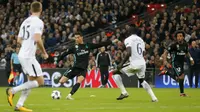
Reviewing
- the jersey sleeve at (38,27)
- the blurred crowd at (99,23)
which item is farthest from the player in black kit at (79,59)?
the blurred crowd at (99,23)

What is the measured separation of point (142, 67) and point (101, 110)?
3847 mm

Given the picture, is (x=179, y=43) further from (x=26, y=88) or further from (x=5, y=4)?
(x=5, y=4)

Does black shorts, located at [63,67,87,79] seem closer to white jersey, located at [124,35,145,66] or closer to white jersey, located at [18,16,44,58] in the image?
white jersey, located at [124,35,145,66]

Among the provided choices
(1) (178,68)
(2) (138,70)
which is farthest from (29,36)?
(1) (178,68)

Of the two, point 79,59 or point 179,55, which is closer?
point 79,59

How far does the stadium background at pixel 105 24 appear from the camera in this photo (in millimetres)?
30219

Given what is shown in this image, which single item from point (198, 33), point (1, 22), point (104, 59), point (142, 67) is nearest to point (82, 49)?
point (142, 67)

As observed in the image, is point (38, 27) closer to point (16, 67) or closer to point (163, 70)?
point (163, 70)

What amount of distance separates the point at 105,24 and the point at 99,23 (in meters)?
0.38

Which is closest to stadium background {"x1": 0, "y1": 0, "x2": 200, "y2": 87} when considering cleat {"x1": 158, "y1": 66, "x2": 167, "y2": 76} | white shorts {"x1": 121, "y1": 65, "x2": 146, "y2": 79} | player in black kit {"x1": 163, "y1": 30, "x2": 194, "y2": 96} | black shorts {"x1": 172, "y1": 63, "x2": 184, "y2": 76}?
cleat {"x1": 158, "y1": 66, "x2": 167, "y2": 76}

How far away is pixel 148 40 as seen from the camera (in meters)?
30.9

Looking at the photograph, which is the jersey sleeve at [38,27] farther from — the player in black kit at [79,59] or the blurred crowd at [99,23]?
the blurred crowd at [99,23]

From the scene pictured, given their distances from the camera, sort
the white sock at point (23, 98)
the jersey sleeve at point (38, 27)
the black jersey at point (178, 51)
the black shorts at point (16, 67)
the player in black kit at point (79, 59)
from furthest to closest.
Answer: the black shorts at point (16, 67)
the black jersey at point (178, 51)
the player in black kit at point (79, 59)
the white sock at point (23, 98)
the jersey sleeve at point (38, 27)

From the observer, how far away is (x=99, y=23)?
34500mm
